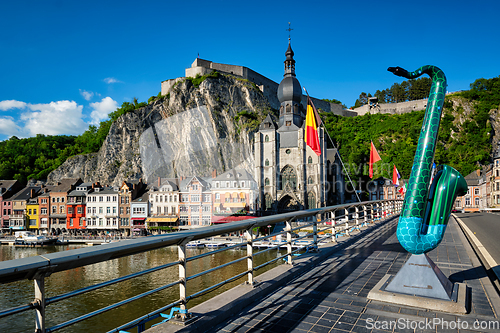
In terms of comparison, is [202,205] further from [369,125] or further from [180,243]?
[369,125]

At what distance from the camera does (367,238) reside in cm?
995

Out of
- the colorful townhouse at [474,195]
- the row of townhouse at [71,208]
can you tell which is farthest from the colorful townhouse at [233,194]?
the colorful townhouse at [474,195]

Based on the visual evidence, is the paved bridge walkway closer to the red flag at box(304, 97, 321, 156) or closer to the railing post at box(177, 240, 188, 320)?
the railing post at box(177, 240, 188, 320)

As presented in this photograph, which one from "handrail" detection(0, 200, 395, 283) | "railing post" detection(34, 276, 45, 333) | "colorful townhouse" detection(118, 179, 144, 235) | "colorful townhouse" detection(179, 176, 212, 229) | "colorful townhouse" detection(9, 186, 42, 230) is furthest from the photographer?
"colorful townhouse" detection(9, 186, 42, 230)

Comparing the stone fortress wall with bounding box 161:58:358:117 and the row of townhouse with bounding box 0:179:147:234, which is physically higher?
the stone fortress wall with bounding box 161:58:358:117

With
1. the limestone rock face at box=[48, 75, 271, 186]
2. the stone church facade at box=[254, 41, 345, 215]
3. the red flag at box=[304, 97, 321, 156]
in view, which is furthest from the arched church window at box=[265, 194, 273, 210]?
the red flag at box=[304, 97, 321, 156]

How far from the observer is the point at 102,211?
5203cm

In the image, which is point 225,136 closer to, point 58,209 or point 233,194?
point 233,194

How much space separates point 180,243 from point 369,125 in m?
86.8

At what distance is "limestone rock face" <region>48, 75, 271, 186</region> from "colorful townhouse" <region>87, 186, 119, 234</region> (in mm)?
12512

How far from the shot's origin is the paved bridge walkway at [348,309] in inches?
135

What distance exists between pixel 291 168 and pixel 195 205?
640 inches

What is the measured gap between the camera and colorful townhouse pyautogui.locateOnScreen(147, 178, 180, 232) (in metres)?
47.8

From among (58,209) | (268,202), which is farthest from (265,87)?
(58,209)
